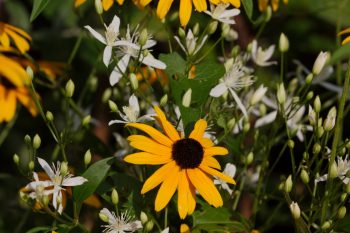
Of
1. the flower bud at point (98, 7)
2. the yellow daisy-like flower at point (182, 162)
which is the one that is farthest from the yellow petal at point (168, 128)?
the flower bud at point (98, 7)

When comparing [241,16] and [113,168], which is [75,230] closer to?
[113,168]

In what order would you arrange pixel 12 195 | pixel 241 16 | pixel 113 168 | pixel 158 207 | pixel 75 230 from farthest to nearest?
pixel 241 16 → pixel 12 195 → pixel 113 168 → pixel 75 230 → pixel 158 207

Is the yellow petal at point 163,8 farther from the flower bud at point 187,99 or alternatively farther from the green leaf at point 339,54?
the green leaf at point 339,54

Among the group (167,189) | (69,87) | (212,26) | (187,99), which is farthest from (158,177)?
(212,26)

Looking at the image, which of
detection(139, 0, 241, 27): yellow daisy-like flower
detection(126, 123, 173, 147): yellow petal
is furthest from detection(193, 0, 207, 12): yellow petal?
detection(126, 123, 173, 147): yellow petal

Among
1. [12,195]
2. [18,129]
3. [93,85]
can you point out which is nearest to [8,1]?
[18,129]

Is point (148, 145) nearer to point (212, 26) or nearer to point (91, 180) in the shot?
point (91, 180)
